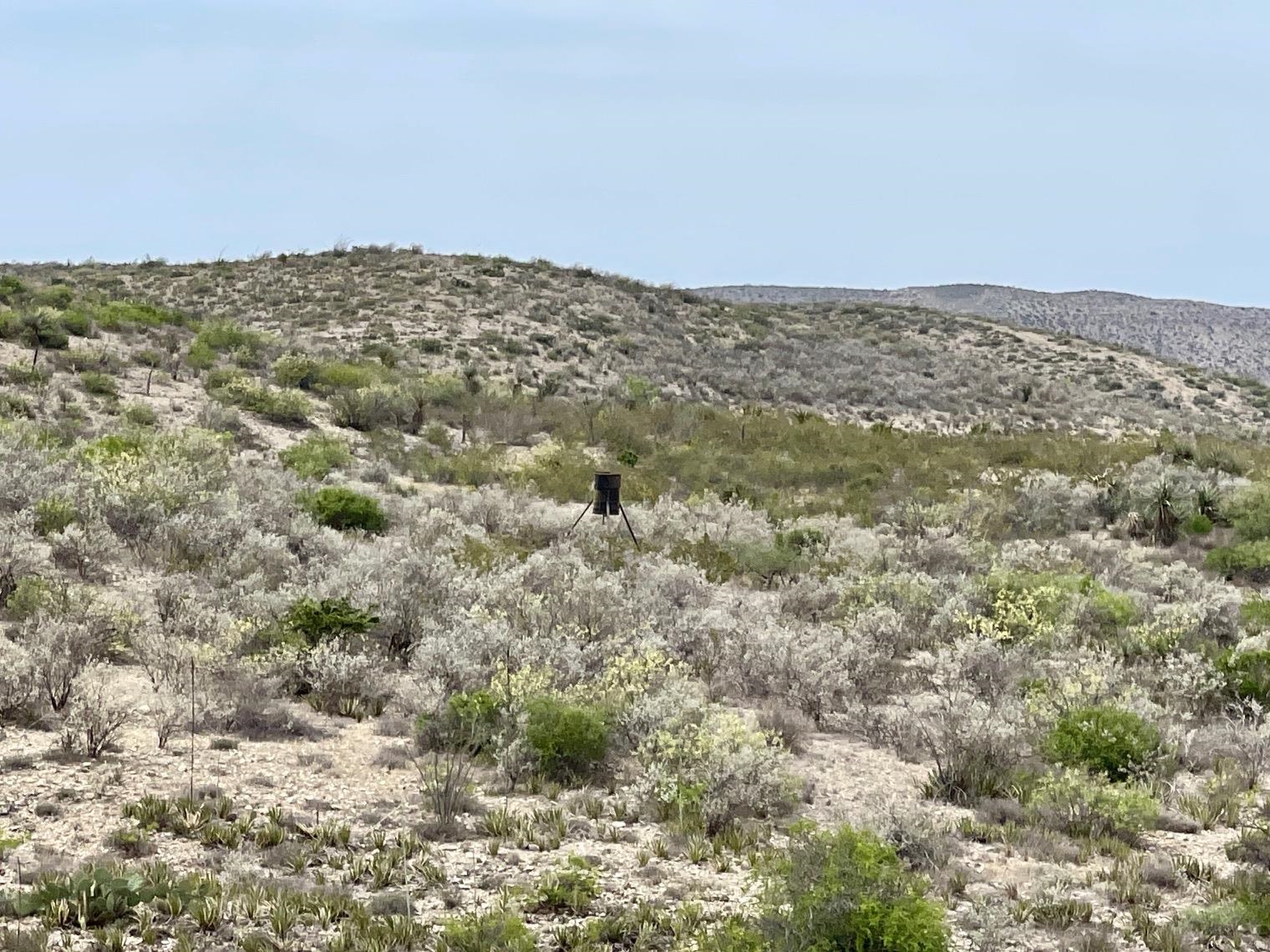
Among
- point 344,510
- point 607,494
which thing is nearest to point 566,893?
point 607,494

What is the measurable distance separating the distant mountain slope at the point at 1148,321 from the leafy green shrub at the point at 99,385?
7011 centimetres

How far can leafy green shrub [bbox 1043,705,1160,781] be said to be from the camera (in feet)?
25.6

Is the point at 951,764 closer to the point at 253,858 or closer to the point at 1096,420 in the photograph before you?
the point at 253,858

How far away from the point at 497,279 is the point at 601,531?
3796 cm

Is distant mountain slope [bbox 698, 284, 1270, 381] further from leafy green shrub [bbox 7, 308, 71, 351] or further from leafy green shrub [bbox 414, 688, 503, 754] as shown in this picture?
leafy green shrub [bbox 414, 688, 503, 754]

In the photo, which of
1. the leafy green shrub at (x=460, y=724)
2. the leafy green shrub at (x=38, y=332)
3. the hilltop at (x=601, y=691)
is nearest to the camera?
the hilltop at (x=601, y=691)

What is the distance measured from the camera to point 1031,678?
9.68 meters

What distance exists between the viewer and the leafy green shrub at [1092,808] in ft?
22.5

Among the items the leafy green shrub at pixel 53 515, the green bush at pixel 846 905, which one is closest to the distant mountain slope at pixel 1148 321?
the leafy green shrub at pixel 53 515

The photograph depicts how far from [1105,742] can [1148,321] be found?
97936mm

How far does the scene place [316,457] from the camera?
19.0 m

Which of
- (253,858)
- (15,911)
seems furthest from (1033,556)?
(15,911)

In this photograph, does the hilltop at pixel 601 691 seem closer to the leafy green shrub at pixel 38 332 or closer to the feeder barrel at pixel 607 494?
the leafy green shrub at pixel 38 332

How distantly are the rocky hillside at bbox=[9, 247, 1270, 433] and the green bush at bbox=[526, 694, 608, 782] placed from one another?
965 inches
